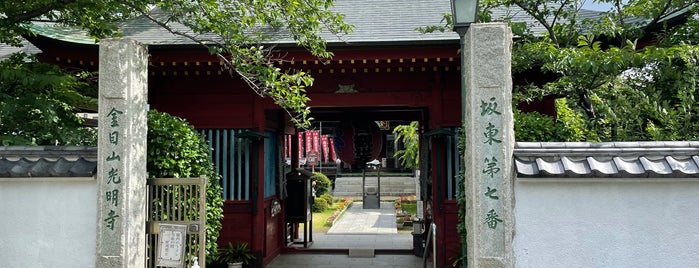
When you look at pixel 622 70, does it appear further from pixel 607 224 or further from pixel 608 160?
pixel 607 224

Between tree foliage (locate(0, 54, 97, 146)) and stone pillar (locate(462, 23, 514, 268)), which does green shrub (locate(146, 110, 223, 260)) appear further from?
stone pillar (locate(462, 23, 514, 268))

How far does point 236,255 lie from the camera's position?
30.7 ft

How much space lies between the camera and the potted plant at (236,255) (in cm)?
927

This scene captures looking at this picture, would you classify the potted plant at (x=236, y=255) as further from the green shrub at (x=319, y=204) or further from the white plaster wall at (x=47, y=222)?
the green shrub at (x=319, y=204)

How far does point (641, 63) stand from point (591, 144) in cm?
223

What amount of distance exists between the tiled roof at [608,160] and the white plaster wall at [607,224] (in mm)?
151

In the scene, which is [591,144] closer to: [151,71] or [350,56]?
[350,56]

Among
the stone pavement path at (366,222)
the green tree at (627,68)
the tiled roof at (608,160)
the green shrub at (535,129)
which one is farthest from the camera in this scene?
the stone pavement path at (366,222)

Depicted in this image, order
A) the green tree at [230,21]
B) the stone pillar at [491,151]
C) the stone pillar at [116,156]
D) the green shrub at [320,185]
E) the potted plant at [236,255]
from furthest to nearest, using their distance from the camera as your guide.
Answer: the green shrub at [320,185] < the potted plant at [236,255] < the green tree at [230,21] < the stone pillar at [116,156] < the stone pillar at [491,151]

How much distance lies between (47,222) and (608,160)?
5521mm

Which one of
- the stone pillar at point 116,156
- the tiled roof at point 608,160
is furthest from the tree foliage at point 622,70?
the stone pillar at point 116,156

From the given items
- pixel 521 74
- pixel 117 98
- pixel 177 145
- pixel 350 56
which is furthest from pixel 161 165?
pixel 521 74

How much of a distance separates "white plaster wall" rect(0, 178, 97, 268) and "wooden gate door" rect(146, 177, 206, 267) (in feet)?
1.81

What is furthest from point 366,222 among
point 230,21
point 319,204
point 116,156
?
point 116,156
